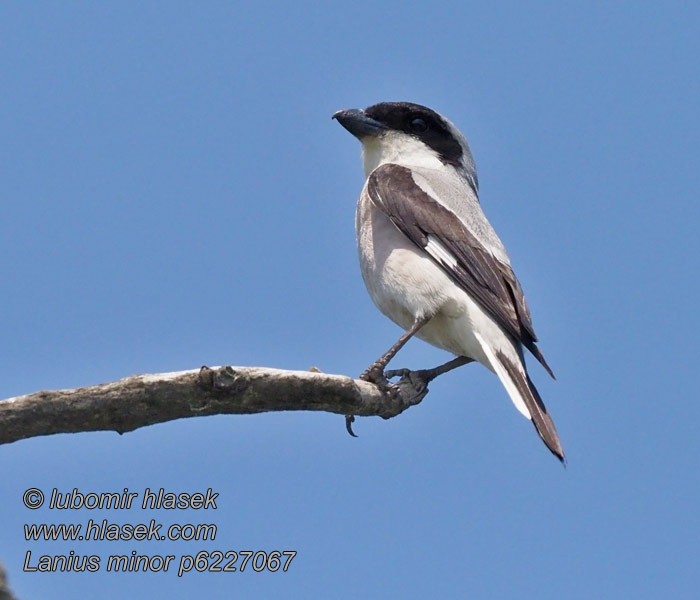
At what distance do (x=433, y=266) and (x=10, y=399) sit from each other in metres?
3.14

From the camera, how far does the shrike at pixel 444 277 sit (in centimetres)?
651

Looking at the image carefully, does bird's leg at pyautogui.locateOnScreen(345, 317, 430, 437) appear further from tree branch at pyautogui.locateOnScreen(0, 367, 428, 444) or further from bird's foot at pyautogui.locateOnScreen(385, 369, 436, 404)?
tree branch at pyautogui.locateOnScreen(0, 367, 428, 444)

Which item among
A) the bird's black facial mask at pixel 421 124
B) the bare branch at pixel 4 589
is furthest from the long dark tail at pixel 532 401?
the bare branch at pixel 4 589

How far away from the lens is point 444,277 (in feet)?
22.0

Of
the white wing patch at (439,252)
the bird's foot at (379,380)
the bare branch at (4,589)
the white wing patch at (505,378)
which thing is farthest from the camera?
the white wing patch at (439,252)

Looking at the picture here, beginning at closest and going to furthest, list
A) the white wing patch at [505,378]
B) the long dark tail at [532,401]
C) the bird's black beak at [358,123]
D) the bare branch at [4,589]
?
1. the bare branch at [4,589]
2. the long dark tail at [532,401]
3. the white wing patch at [505,378]
4. the bird's black beak at [358,123]

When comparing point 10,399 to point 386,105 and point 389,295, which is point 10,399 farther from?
point 386,105

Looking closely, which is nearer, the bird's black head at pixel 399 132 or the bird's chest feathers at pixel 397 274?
the bird's chest feathers at pixel 397 274

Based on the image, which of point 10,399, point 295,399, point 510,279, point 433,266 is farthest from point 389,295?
point 10,399

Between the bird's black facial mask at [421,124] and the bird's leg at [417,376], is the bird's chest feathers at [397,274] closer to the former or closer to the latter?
the bird's leg at [417,376]

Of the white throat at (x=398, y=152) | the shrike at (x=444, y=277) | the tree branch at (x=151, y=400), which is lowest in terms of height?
the tree branch at (x=151, y=400)

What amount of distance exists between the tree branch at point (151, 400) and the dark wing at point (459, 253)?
1795 millimetres

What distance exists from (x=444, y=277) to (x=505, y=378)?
851mm

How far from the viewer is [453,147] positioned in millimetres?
8234
